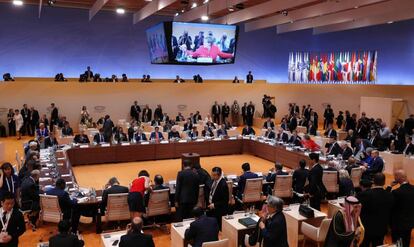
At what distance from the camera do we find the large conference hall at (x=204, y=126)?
21.0 feet

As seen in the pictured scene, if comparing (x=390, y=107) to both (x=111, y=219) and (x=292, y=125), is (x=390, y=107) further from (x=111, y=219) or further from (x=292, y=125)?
(x=111, y=219)

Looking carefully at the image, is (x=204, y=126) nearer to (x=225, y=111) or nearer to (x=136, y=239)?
(x=225, y=111)

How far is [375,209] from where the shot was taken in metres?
5.82

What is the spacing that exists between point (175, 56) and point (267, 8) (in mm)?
6660

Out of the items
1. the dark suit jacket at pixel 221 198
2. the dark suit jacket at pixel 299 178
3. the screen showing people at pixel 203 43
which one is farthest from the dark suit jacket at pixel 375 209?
the screen showing people at pixel 203 43

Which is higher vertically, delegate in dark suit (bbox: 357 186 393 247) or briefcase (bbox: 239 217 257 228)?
delegate in dark suit (bbox: 357 186 393 247)

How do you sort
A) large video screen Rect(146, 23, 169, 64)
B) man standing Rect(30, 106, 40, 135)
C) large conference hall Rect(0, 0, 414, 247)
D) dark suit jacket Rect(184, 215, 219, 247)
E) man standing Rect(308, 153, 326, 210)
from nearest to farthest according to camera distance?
dark suit jacket Rect(184, 215, 219, 247), large conference hall Rect(0, 0, 414, 247), man standing Rect(308, 153, 326, 210), large video screen Rect(146, 23, 169, 64), man standing Rect(30, 106, 40, 135)

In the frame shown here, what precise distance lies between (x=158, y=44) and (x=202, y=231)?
11.1 meters

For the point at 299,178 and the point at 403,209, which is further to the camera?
the point at 299,178

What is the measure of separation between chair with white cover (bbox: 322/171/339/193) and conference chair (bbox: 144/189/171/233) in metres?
3.84

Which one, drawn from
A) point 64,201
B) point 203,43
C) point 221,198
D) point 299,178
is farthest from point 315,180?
point 203,43

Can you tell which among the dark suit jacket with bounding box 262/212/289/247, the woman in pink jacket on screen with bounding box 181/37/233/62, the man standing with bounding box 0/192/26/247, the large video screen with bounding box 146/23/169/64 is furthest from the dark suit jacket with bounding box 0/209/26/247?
the woman in pink jacket on screen with bounding box 181/37/233/62

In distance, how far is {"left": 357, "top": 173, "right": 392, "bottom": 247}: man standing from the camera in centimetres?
581

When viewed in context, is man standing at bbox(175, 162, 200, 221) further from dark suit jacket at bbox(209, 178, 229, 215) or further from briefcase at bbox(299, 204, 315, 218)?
briefcase at bbox(299, 204, 315, 218)
